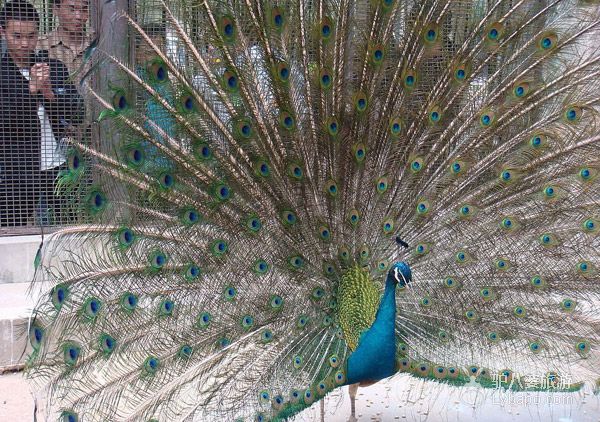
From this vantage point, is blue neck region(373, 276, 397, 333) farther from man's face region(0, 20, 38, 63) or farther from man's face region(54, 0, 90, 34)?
man's face region(0, 20, 38, 63)

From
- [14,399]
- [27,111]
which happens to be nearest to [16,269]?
[27,111]

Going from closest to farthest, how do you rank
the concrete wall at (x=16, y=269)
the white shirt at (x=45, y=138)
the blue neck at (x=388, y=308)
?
the blue neck at (x=388, y=308) → the concrete wall at (x=16, y=269) → the white shirt at (x=45, y=138)

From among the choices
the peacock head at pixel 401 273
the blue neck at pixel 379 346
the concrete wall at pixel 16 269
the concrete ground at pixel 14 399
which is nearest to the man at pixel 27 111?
the concrete wall at pixel 16 269

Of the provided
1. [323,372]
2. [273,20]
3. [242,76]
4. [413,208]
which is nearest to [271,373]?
[323,372]

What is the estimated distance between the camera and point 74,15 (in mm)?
5152

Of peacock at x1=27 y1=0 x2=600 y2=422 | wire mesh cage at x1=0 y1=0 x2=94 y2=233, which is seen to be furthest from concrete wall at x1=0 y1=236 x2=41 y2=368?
peacock at x1=27 y1=0 x2=600 y2=422

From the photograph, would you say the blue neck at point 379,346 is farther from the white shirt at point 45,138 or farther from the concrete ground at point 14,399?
the white shirt at point 45,138

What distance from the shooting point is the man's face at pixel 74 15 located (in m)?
5.10

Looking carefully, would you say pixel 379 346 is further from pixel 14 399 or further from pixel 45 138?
pixel 45 138

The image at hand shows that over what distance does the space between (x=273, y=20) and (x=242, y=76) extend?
0.91ft

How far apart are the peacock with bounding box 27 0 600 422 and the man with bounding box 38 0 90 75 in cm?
208

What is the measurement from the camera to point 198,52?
321 centimetres

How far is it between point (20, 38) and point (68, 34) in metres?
0.52

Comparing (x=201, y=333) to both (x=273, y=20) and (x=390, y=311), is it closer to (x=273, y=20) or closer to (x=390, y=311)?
(x=390, y=311)
